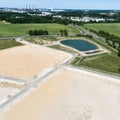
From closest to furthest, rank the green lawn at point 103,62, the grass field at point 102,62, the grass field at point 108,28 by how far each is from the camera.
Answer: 1. the grass field at point 102,62
2. the green lawn at point 103,62
3. the grass field at point 108,28

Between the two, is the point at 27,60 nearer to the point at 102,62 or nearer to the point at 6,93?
the point at 102,62

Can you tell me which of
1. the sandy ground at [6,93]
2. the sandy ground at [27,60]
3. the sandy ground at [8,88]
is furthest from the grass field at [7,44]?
the sandy ground at [6,93]

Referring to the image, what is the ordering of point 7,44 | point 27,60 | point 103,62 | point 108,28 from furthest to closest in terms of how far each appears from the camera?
1. point 108,28
2. point 7,44
3. point 103,62
4. point 27,60

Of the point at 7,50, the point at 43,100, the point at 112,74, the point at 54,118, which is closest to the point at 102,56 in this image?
the point at 112,74

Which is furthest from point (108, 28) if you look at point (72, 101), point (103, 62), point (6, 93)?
point (6, 93)

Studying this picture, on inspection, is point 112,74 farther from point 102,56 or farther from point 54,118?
point 54,118

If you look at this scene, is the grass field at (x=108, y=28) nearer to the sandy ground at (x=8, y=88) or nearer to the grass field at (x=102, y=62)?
the grass field at (x=102, y=62)
